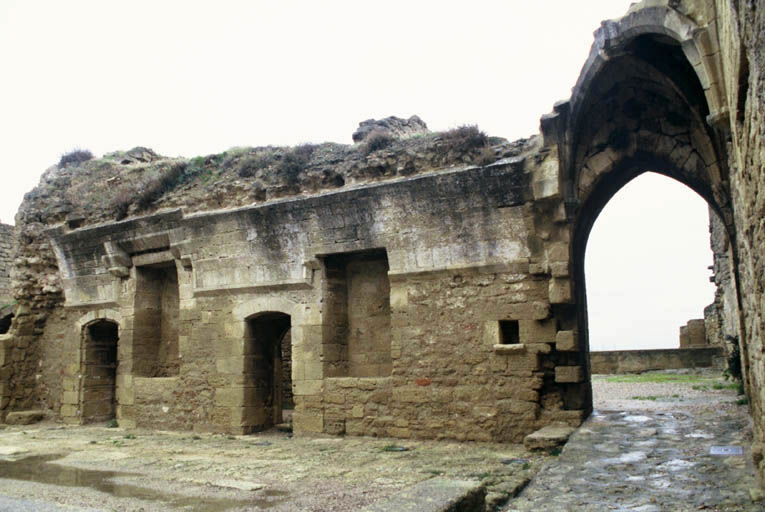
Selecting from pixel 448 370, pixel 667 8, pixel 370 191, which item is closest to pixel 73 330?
pixel 370 191

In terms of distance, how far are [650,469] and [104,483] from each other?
5473 mm

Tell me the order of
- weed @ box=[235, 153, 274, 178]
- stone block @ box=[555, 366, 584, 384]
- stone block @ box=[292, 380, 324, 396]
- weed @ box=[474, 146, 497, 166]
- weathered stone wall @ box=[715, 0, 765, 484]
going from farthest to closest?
weed @ box=[235, 153, 274, 178], stone block @ box=[292, 380, 324, 396], weed @ box=[474, 146, 497, 166], stone block @ box=[555, 366, 584, 384], weathered stone wall @ box=[715, 0, 765, 484]

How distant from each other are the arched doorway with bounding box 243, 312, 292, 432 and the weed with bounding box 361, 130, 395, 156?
3.13 m

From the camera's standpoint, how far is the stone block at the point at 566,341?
8.23m

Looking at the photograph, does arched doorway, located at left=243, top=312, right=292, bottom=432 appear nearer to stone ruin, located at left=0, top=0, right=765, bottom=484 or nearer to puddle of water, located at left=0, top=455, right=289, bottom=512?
stone ruin, located at left=0, top=0, right=765, bottom=484

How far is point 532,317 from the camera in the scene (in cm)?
848

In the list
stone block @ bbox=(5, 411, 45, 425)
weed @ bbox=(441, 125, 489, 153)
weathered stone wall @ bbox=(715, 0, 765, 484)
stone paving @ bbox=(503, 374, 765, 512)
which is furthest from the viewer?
stone block @ bbox=(5, 411, 45, 425)

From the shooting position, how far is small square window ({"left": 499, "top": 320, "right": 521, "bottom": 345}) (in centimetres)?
874

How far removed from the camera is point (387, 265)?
10.1 meters

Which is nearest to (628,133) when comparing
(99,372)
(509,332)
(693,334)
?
(509,332)

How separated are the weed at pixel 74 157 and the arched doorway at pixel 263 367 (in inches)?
288

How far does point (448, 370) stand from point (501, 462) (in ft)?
6.55

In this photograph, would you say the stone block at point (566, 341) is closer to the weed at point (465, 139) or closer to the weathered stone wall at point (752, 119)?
the weed at point (465, 139)

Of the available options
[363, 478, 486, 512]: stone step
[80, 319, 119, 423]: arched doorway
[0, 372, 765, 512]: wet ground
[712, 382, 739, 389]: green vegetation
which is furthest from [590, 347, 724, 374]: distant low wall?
[363, 478, 486, 512]: stone step
